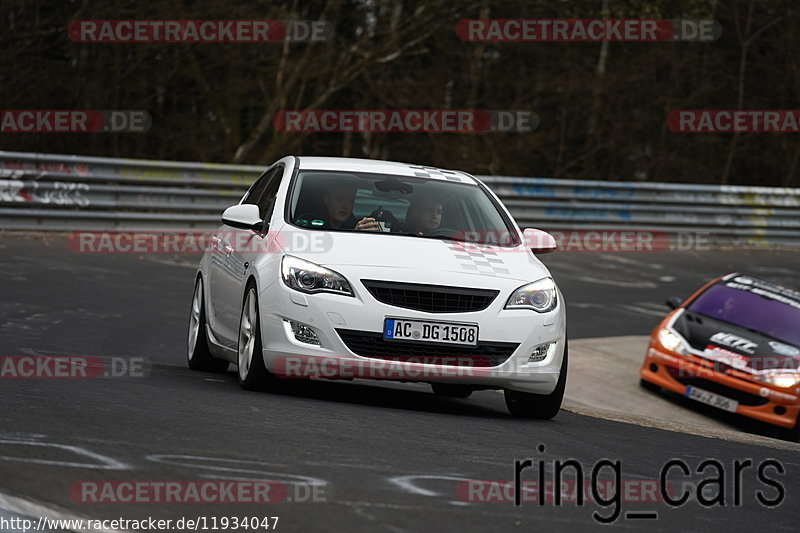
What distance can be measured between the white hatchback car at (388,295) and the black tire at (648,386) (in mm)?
5383

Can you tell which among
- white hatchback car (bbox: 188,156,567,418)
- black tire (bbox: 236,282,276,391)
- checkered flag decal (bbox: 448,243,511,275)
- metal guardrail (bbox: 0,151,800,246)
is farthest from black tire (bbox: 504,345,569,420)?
metal guardrail (bbox: 0,151,800,246)

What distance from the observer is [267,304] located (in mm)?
8039

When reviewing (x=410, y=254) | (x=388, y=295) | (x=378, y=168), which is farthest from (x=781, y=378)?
(x=388, y=295)

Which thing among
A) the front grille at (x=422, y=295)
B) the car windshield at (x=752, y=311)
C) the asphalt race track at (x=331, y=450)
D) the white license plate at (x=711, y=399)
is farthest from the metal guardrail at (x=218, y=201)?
the front grille at (x=422, y=295)

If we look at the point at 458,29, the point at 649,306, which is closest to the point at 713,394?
the point at 649,306

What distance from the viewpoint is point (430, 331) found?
311 inches

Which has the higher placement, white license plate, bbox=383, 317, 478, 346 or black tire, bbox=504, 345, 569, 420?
white license plate, bbox=383, 317, 478, 346

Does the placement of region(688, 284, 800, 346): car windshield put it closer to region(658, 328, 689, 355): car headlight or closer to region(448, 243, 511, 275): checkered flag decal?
region(658, 328, 689, 355): car headlight

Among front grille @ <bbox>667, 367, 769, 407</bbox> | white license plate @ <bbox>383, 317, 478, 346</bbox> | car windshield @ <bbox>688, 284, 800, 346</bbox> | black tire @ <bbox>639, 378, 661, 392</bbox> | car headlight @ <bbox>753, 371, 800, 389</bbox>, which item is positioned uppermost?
white license plate @ <bbox>383, 317, 478, 346</bbox>

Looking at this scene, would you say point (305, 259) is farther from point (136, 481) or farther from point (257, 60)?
point (257, 60)

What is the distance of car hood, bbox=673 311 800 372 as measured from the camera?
13.3m

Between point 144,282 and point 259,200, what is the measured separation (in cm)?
654

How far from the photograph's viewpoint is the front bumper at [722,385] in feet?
42.7

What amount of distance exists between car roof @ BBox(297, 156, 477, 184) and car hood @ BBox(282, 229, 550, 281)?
0.88m
